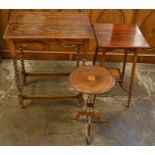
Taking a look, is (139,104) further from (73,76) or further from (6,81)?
(6,81)

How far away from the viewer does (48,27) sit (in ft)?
5.85

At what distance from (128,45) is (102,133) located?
30.9 inches

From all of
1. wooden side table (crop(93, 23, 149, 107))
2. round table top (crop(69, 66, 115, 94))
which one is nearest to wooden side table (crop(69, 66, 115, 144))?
round table top (crop(69, 66, 115, 94))

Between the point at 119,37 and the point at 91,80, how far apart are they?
1.64 feet

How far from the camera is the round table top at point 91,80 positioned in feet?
5.15

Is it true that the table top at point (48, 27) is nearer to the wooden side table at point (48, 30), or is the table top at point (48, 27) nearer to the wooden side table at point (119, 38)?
the wooden side table at point (48, 30)

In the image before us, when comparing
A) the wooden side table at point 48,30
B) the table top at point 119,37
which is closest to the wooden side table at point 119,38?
the table top at point 119,37

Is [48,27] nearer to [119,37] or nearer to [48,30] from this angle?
[48,30]

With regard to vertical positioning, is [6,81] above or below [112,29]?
below

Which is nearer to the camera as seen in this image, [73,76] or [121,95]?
[73,76]

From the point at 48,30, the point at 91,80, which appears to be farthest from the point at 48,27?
the point at 91,80

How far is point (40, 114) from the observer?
2105 mm
